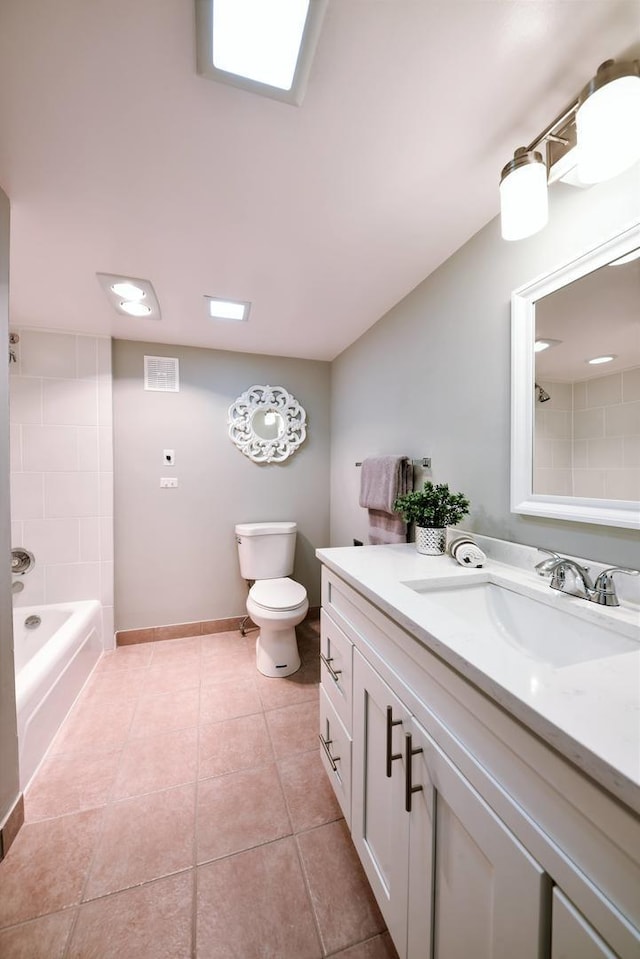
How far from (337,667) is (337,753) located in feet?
0.94

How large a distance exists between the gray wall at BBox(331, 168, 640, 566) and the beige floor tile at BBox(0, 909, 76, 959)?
5.53 feet

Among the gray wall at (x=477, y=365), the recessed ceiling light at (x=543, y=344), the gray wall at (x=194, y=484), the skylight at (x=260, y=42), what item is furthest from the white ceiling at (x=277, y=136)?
the gray wall at (x=194, y=484)

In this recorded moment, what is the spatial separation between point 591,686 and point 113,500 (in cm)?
258

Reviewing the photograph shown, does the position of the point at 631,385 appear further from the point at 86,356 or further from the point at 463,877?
the point at 86,356

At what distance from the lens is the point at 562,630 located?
841mm

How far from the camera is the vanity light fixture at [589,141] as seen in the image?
2.27 feet

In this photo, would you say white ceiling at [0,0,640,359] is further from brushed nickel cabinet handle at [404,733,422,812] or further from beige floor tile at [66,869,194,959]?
beige floor tile at [66,869,194,959]

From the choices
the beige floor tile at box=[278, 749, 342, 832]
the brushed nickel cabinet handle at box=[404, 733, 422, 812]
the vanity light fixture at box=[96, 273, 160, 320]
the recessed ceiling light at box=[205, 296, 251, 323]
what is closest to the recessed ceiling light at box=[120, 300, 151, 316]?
the vanity light fixture at box=[96, 273, 160, 320]

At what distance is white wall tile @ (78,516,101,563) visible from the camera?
7.44 feet

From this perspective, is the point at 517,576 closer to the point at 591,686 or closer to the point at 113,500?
the point at 591,686

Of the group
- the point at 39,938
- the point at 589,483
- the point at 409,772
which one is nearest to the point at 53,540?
the point at 39,938

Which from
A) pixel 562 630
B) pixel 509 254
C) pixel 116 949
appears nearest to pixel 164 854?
pixel 116 949

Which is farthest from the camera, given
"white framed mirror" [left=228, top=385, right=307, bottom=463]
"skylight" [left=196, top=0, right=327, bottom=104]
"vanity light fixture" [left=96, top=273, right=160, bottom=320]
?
"white framed mirror" [left=228, top=385, right=307, bottom=463]

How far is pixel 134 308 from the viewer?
1906mm
